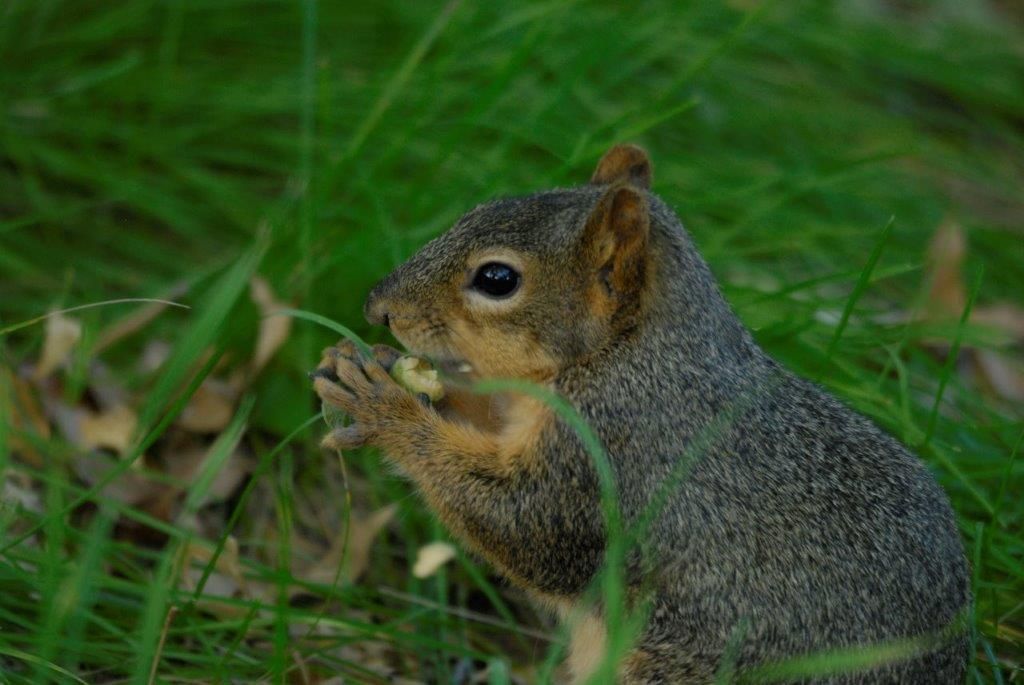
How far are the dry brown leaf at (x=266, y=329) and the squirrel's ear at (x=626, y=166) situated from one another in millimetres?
961

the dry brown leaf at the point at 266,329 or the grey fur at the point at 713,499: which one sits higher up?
the dry brown leaf at the point at 266,329

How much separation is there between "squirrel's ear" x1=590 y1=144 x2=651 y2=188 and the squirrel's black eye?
428mm

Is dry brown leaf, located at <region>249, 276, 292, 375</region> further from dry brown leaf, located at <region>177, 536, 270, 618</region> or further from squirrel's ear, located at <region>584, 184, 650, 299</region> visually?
squirrel's ear, located at <region>584, 184, 650, 299</region>

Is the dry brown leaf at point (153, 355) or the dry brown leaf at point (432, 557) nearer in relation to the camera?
the dry brown leaf at point (432, 557)

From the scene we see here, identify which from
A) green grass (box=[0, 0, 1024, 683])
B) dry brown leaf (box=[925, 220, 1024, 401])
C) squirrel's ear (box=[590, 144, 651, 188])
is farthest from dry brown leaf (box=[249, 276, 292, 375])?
dry brown leaf (box=[925, 220, 1024, 401])

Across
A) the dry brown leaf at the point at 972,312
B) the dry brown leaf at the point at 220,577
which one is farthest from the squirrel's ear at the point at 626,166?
the dry brown leaf at the point at 972,312

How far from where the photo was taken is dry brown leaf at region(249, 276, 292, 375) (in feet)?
11.0

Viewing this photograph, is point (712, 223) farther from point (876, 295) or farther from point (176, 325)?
point (176, 325)

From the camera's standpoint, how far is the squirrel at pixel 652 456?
233cm

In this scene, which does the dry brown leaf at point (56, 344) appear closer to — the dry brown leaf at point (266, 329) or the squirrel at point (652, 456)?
the dry brown leaf at point (266, 329)

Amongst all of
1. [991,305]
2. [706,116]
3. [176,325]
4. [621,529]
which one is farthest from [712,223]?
[621,529]

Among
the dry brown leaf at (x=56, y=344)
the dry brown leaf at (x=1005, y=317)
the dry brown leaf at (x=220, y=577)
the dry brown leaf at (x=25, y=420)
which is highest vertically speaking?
the dry brown leaf at (x=1005, y=317)

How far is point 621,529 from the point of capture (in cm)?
239

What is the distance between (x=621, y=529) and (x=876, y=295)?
221cm
